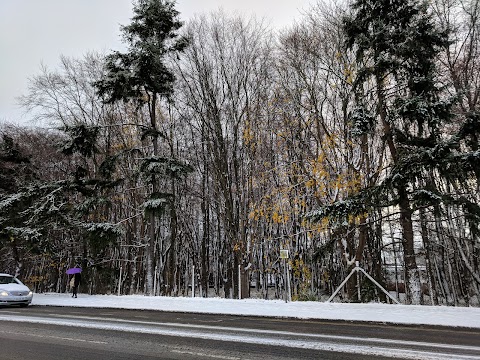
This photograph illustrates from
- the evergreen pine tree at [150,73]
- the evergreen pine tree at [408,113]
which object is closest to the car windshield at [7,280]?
the evergreen pine tree at [150,73]

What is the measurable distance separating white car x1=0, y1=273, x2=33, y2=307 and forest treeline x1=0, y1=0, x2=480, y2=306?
309 centimetres

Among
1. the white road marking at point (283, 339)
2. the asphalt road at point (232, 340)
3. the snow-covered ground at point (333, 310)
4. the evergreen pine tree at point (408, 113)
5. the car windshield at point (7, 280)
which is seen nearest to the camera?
the white road marking at point (283, 339)

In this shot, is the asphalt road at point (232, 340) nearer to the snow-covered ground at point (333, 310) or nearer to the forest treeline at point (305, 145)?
the snow-covered ground at point (333, 310)

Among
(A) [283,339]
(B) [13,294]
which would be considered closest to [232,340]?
(A) [283,339]

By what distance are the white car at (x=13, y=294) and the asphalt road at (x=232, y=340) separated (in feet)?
22.5

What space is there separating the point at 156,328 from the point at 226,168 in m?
12.8

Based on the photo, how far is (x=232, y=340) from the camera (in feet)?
23.1

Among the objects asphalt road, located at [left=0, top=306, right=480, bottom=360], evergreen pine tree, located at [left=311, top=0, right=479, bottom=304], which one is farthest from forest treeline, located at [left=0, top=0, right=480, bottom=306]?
asphalt road, located at [left=0, top=306, right=480, bottom=360]

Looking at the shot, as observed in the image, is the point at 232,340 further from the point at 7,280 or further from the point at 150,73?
the point at 150,73

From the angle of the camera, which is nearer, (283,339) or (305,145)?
(283,339)

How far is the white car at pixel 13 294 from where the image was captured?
15680 millimetres

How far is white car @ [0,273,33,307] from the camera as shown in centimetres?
1568

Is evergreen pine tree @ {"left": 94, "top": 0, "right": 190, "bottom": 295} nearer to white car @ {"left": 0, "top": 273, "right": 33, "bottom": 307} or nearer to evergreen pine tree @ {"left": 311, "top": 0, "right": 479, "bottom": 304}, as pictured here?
white car @ {"left": 0, "top": 273, "right": 33, "bottom": 307}

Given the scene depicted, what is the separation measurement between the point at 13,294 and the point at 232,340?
13.7 metres
